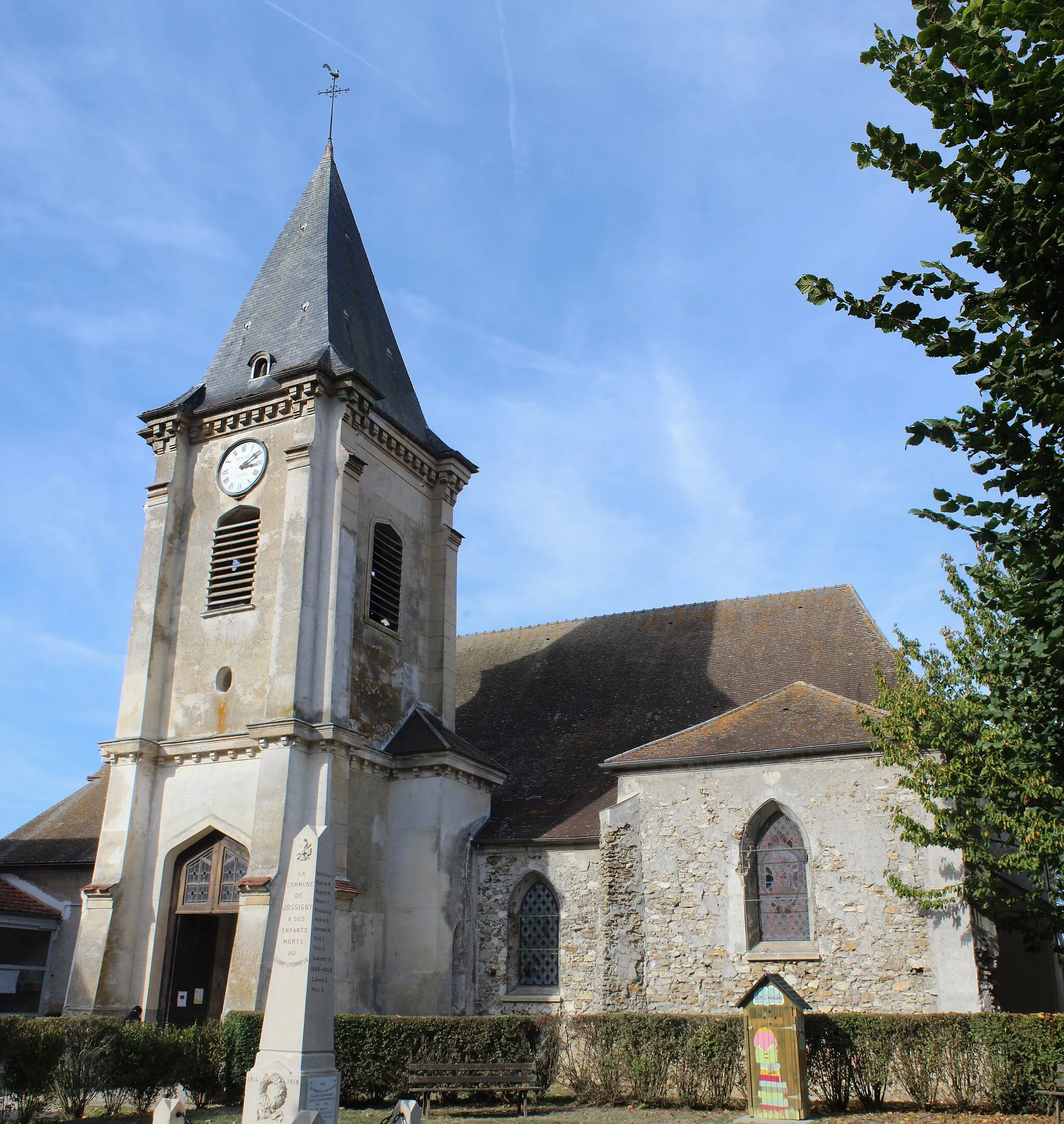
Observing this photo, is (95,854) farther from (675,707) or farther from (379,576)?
(675,707)

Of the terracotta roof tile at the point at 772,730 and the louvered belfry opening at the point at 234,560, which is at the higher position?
the louvered belfry opening at the point at 234,560

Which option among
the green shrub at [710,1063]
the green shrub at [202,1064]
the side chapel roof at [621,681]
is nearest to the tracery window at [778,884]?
the green shrub at [710,1063]

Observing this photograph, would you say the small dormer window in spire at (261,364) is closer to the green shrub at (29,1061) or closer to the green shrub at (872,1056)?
the green shrub at (29,1061)

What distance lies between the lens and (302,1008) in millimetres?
9883

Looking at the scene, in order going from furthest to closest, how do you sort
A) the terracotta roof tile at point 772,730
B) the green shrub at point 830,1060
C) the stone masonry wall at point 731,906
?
the terracotta roof tile at point 772,730 → the stone masonry wall at point 731,906 → the green shrub at point 830,1060

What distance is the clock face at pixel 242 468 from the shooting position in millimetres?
19047

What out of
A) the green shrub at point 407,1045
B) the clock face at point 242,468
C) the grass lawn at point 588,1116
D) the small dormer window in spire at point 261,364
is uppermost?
the small dormer window in spire at point 261,364

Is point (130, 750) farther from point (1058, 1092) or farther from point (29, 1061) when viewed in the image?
point (1058, 1092)

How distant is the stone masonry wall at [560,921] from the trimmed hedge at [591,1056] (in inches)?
103

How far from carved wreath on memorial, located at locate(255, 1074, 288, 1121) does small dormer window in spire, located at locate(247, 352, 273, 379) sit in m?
13.6

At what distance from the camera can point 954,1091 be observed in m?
11.4

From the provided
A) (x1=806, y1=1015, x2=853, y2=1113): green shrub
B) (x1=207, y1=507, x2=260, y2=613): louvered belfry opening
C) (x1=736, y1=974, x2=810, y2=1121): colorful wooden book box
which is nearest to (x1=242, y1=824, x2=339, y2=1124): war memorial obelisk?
(x1=736, y1=974, x2=810, y2=1121): colorful wooden book box

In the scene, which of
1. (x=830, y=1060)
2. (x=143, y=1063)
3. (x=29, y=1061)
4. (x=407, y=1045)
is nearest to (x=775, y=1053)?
(x=830, y=1060)

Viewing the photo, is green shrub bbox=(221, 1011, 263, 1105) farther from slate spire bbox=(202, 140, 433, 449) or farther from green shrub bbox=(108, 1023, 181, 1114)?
slate spire bbox=(202, 140, 433, 449)
